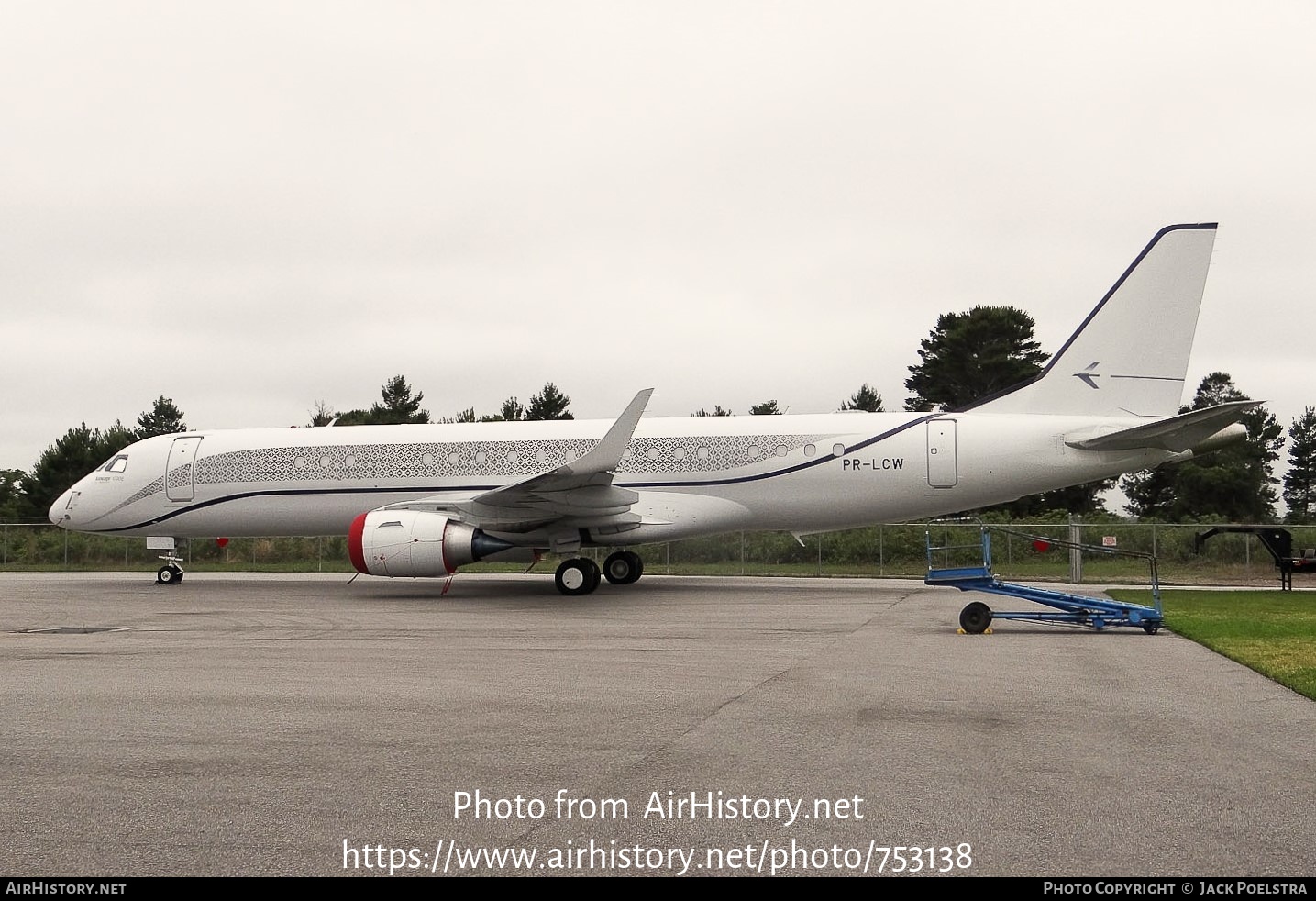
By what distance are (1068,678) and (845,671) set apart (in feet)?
6.13

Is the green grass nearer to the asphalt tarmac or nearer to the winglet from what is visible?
the asphalt tarmac

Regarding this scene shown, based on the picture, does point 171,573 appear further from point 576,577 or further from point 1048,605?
point 1048,605

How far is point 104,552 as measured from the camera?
39.4m

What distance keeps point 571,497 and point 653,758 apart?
1402 centimetres

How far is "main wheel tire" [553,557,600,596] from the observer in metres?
21.2

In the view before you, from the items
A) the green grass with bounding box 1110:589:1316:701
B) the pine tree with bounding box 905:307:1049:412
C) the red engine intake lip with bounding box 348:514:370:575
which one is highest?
the pine tree with bounding box 905:307:1049:412

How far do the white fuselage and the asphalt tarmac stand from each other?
25.6 feet

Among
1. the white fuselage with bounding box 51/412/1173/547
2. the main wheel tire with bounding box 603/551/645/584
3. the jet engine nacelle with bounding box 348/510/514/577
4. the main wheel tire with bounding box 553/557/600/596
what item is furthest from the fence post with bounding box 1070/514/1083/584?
the jet engine nacelle with bounding box 348/510/514/577

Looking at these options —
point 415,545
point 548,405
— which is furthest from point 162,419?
point 415,545

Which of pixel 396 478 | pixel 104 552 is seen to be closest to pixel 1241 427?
pixel 396 478

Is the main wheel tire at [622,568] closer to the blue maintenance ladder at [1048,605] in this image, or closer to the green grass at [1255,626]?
the green grass at [1255,626]

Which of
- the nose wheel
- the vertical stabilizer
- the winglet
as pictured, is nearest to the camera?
the winglet

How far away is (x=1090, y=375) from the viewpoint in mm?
20906
